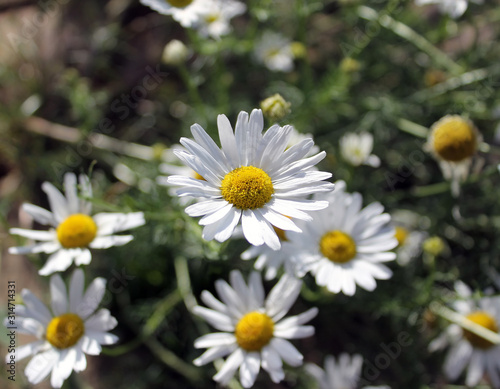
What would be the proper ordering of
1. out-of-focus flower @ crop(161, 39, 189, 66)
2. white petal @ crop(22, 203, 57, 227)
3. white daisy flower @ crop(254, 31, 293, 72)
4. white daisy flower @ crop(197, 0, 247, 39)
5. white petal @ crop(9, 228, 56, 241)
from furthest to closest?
white daisy flower @ crop(254, 31, 293, 72) → white daisy flower @ crop(197, 0, 247, 39) → out-of-focus flower @ crop(161, 39, 189, 66) → white petal @ crop(22, 203, 57, 227) → white petal @ crop(9, 228, 56, 241)

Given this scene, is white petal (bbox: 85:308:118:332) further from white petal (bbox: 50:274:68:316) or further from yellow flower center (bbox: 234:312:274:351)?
yellow flower center (bbox: 234:312:274:351)

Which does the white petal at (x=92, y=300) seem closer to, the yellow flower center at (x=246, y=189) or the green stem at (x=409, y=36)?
the yellow flower center at (x=246, y=189)

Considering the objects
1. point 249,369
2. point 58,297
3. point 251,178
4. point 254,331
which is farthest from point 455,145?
point 58,297

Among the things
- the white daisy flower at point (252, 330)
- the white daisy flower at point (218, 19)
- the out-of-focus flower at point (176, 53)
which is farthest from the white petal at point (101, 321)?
the white daisy flower at point (218, 19)

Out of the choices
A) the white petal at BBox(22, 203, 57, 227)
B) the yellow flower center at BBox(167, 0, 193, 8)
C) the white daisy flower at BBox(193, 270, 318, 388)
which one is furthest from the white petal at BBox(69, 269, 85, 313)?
the yellow flower center at BBox(167, 0, 193, 8)

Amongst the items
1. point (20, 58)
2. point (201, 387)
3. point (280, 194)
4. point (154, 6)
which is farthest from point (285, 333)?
point (20, 58)

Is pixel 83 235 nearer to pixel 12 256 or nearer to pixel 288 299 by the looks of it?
pixel 288 299

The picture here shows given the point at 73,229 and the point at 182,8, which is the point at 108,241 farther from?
the point at 182,8
